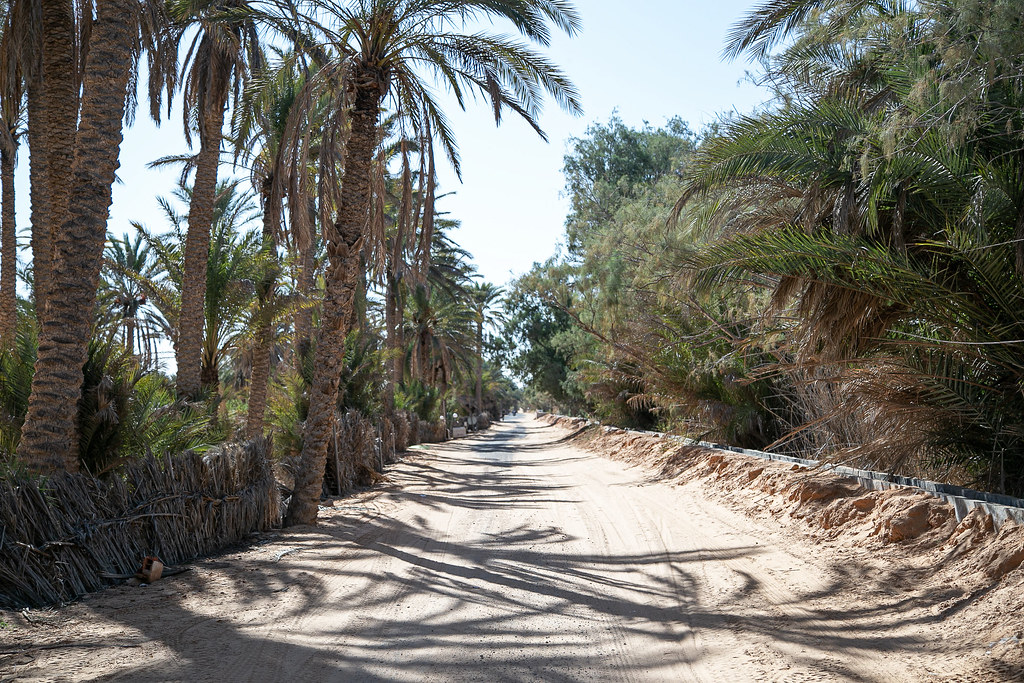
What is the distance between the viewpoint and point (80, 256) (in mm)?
7133

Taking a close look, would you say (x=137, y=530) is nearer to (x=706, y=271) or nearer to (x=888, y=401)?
(x=706, y=271)

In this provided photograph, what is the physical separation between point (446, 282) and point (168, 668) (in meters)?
28.4

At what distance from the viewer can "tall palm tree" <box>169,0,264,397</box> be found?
44.2 ft

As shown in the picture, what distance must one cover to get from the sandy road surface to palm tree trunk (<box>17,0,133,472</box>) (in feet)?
6.00

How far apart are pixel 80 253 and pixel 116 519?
264 centimetres

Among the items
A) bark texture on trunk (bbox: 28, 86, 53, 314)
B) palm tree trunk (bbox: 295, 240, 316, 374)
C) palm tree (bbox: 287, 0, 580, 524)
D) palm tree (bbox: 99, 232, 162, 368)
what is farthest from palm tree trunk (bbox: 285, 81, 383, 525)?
Answer: palm tree (bbox: 99, 232, 162, 368)

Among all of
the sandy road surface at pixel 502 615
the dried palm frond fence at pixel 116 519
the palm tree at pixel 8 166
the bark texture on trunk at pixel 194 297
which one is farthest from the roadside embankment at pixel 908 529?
the palm tree at pixel 8 166

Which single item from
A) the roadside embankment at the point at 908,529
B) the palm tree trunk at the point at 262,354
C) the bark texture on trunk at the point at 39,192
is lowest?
the roadside embankment at the point at 908,529

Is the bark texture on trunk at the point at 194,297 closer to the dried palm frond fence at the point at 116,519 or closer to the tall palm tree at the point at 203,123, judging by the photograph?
the tall palm tree at the point at 203,123

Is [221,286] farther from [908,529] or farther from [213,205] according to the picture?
[908,529]

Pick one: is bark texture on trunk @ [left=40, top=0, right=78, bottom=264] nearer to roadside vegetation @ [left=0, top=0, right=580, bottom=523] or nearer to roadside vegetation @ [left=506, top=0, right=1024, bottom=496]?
roadside vegetation @ [left=0, top=0, right=580, bottom=523]

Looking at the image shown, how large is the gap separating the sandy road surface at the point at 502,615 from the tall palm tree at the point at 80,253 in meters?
1.84

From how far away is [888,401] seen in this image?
301 inches

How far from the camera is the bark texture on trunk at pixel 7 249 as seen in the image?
1323 cm
